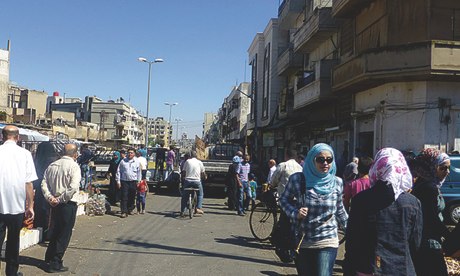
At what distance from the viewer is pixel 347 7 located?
19.9 meters

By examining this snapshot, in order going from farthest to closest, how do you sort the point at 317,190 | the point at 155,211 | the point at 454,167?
the point at 155,211 < the point at 454,167 < the point at 317,190

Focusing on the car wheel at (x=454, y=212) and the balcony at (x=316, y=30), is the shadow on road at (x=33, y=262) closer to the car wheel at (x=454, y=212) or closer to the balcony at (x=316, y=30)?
the car wheel at (x=454, y=212)

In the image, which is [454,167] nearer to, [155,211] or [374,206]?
[155,211]

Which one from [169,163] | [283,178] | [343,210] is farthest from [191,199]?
[169,163]

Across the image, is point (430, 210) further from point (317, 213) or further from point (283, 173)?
point (283, 173)

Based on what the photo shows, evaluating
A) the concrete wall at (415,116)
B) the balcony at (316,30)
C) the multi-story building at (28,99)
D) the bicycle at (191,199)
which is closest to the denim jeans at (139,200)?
the bicycle at (191,199)

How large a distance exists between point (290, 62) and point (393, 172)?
30.9 metres

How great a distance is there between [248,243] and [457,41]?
11.0 m

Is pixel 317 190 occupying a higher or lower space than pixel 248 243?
higher

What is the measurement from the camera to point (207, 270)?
23.5 ft

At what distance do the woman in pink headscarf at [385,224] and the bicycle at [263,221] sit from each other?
613 cm

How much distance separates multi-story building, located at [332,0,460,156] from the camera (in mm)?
15578

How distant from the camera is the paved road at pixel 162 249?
718 cm

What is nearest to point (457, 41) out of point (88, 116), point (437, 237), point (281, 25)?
point (437, 237)
